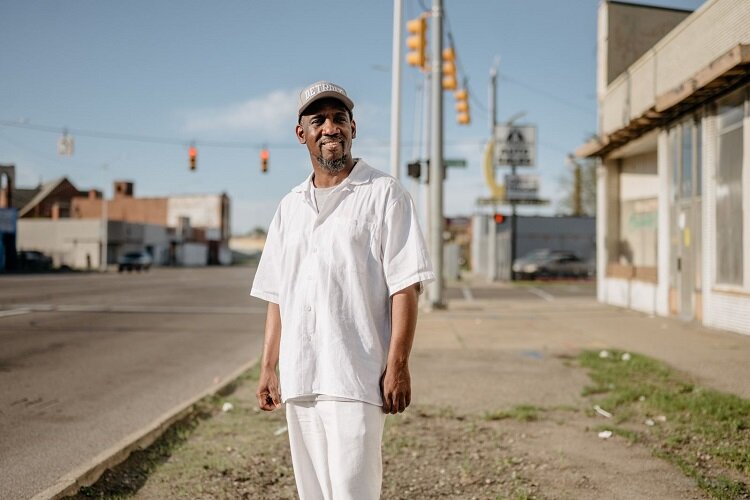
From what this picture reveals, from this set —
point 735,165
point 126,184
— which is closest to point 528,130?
point 735,165

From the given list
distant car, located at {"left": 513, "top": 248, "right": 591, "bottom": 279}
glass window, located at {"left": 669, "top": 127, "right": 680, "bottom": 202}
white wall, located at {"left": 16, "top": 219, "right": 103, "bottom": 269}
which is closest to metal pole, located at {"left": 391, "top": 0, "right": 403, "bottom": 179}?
glass window, located at {"left": 669, "top": 127, "right": 680, "bottom": 202}

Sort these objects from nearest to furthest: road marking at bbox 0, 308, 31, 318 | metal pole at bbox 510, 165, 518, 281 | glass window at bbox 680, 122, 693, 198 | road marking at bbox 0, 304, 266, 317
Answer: glass window at bbox 680, 122, 693, 198 → road marking at bbox 0, 308, 31, 318 → road marking at bbox 0, 304, 266, 317 → metal pole at bbox 510, 165, 518, 281

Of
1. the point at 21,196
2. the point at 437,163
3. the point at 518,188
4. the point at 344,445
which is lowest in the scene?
the point at 344,445

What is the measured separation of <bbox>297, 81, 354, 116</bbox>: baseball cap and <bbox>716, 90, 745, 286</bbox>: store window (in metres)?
10.3

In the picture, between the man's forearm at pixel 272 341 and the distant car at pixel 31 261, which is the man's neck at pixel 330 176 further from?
the distant car at pixel 31 261

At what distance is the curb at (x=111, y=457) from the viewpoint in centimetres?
407

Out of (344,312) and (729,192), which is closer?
(344,312)

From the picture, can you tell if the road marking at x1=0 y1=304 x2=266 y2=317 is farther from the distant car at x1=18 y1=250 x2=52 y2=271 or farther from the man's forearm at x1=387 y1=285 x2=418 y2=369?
the distant car at x1=18 y1=250 x2=52 y2=271

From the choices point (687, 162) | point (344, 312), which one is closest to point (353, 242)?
point (344, 312)

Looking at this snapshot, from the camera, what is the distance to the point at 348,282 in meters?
2.63

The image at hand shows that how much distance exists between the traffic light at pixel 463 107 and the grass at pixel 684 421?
11.3 metres

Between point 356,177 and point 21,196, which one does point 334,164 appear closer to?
point 356,177

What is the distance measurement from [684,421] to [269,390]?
13.7ft

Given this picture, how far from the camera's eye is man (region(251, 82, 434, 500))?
2.57 metres
